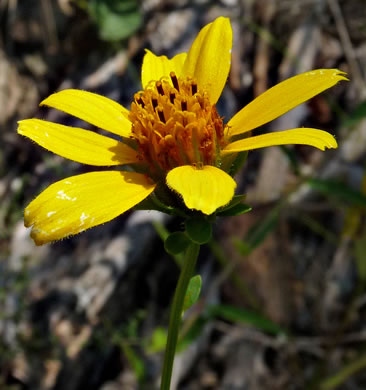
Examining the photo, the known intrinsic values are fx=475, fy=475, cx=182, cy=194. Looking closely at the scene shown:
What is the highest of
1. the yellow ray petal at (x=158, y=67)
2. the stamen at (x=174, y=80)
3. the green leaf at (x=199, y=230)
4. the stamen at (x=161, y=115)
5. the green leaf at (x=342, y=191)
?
the yellow ray petal at (x=158, y=67)

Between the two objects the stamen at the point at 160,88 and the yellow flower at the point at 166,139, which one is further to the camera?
the stamen at the point at 160,88

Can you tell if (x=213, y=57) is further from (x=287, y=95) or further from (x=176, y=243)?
(x=176, y=243)

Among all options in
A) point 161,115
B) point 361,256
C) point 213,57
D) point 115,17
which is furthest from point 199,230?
point 115,17

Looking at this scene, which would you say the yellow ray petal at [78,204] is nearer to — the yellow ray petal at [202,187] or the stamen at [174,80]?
the yellow ray petal at [202,187]

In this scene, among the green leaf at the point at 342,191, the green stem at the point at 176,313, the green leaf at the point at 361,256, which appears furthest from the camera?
the green leaf at the point at 361,256

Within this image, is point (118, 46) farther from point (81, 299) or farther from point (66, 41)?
point (81, 299)

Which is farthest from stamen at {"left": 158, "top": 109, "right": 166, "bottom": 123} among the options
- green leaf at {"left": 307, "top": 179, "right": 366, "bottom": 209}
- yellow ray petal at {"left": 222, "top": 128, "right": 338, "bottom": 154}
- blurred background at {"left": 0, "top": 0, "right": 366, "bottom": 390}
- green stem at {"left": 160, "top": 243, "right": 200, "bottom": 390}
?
green leaf at {"left": 307, "top": 179, "right": 366, "bottom": 209}

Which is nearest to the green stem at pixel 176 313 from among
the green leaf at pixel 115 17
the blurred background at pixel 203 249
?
the blurred background at pixel 203 249
